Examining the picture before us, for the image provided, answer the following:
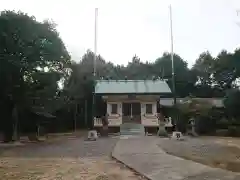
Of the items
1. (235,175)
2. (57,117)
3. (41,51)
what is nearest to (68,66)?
(41,51)

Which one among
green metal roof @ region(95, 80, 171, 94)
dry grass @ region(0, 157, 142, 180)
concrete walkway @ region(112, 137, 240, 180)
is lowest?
dry grass @ region(0, 157, 142, 180)

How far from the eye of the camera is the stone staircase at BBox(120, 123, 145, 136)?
89.6ft

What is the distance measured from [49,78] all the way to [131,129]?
355 inches

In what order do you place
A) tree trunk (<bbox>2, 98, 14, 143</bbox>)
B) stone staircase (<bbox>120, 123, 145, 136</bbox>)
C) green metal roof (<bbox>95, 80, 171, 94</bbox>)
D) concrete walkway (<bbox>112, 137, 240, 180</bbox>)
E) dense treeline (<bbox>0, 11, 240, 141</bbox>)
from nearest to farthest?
concrete walkway (<bbox>112, 137, 240, 180</bbox>) < dense treeline (<bbox>0, 11, 240, 141</bbox>) < tree trunk (<bbox>2, 98, 14, 143</bbox>) < stone staircase (<bbox>120, 123, 145, 136</bbox>) < green metal roof (<bbox>95, 80, 171, 94</bbox>)

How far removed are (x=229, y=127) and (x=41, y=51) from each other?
51.6 feet

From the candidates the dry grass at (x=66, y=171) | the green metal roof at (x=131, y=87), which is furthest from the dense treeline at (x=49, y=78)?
the dry grass at (x=66, y=171)

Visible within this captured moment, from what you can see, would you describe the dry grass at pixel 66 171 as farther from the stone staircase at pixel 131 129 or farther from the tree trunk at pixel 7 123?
the stone staircase at pixel 131 129

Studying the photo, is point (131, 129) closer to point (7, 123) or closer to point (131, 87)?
point (131, 87)

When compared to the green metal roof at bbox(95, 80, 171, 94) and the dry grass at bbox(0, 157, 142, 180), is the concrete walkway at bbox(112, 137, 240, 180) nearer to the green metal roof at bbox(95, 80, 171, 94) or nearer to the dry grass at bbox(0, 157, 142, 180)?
the dry grass at bbox(0, 157, 142, 180)

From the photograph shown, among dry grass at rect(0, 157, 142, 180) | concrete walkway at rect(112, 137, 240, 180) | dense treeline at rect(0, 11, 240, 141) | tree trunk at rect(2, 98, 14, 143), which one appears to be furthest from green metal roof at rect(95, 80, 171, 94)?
concrete walkway at rect(112, 137, 240, 180)

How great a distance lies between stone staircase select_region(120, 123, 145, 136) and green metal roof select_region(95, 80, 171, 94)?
2.78m

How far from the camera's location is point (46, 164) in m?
10.3

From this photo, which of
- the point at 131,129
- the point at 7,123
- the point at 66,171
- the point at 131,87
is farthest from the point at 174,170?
the point at 131,87

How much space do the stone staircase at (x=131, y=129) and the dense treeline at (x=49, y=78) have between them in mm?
5747
